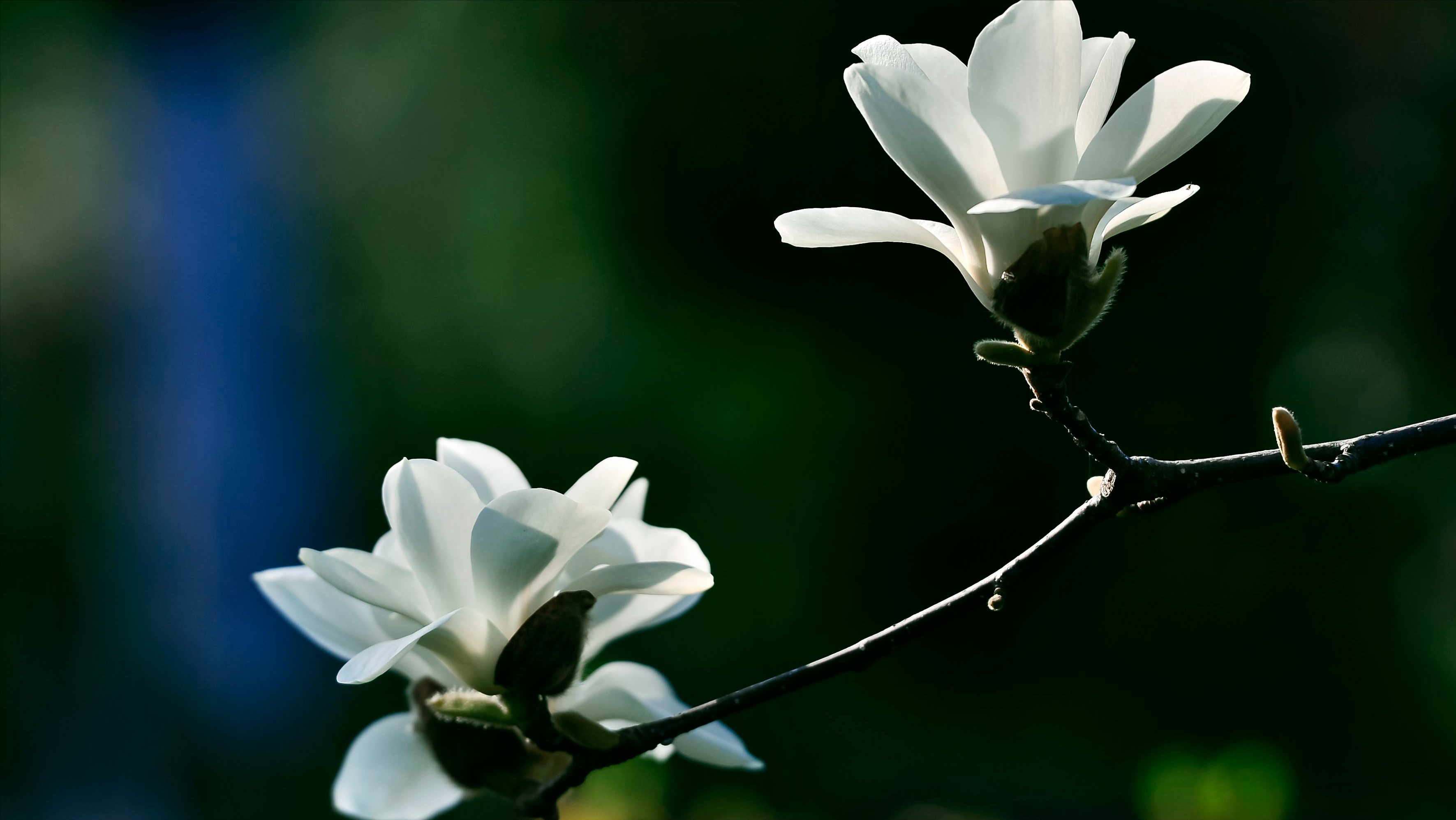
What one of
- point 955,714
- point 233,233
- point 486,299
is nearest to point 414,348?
point 486,299

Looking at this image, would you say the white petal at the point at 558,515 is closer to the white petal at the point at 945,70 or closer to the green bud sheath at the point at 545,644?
the green bud sheath at the point at 545,644

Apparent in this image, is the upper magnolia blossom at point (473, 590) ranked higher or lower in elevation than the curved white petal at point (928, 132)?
lower

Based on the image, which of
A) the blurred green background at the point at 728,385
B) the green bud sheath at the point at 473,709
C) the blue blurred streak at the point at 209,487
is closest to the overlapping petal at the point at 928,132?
the green bud sheath at the point at 473,709

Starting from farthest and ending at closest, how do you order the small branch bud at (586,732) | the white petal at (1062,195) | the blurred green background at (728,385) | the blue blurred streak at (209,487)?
1. the blue blurred streak at (209,487)
2. the blurred green background at (728,385)
3. the small branch bud at (586,732)
4. the white petal at (1062,195)

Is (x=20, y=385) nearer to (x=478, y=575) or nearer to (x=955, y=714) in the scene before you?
(x=955, y=714)

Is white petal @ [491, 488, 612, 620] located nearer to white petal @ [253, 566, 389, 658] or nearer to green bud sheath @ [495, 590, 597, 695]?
green bud sheath @ [495, 590, 597, 695]

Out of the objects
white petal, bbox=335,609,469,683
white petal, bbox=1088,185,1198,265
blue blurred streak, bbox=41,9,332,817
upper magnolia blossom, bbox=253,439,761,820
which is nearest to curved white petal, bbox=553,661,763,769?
upper magnolia blossom, bbox=253,439,761,820
